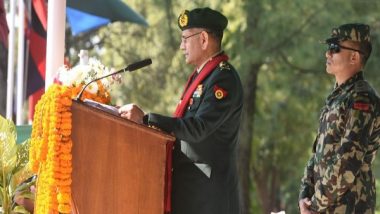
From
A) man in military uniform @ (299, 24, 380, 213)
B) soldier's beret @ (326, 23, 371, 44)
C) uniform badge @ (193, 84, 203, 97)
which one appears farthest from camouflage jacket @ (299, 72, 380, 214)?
uniform badge @ (193, 84, 203, 97)

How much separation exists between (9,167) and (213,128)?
167cm

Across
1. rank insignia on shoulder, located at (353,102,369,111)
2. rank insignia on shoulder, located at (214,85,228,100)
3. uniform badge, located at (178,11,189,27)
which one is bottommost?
rank insignia on shoulder, located at (353,102,369,111)

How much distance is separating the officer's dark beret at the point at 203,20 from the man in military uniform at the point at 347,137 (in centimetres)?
55

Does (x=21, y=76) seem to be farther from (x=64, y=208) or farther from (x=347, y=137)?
(x=347, y=137)

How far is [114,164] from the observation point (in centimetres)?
362

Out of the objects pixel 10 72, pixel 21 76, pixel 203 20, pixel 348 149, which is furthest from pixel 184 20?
pixel 21 76

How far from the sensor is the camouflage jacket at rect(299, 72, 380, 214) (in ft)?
12.0

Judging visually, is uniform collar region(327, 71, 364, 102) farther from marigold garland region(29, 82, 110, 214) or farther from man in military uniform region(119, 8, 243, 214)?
marigold garland region(29, 82, 110, 214)

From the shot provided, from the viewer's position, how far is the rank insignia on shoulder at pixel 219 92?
3810 mm

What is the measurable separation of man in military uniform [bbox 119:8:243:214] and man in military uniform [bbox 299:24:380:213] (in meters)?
0.41

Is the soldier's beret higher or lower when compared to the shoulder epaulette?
higher

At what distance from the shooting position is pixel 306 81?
457 inches

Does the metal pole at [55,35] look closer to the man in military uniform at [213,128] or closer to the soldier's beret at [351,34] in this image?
the man in military uniform at [213,128]

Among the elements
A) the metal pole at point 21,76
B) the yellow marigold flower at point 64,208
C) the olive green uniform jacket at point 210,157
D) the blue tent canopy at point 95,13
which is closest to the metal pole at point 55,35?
the olive green uniform jacket at point 210,157
